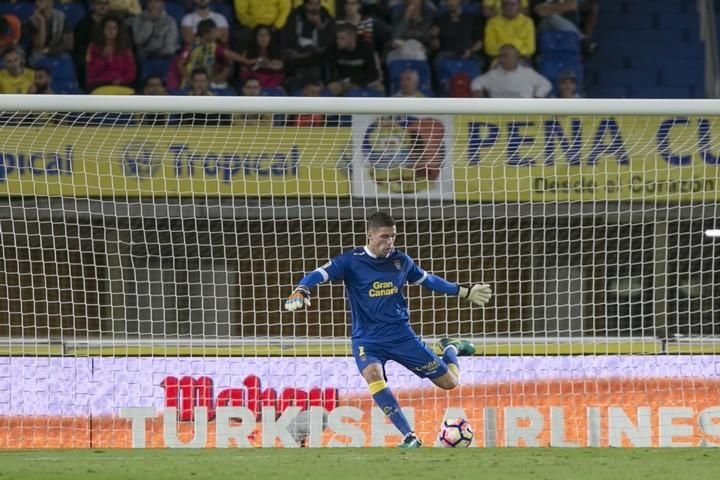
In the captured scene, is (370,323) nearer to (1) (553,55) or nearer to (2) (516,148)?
(2) (516,148)

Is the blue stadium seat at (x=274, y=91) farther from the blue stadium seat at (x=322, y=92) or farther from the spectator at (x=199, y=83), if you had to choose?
the spectator at (x=199, y=83)

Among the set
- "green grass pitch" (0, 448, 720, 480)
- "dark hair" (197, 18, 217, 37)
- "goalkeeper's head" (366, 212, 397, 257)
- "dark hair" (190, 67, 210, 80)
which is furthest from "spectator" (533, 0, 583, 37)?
"green grass pitch" (0, 448, 720, 480)

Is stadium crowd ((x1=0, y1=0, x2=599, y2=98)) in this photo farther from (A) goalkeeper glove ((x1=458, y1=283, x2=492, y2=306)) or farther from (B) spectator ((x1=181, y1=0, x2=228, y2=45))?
(A) goalkeeper glove ((x1=458, y1=283, x2=492, y2=306))

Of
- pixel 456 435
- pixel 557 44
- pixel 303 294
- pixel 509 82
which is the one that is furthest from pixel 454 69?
pixel 303 294

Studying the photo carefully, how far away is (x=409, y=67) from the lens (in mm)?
14227

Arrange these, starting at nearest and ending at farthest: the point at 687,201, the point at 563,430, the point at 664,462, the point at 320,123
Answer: the point at 664,462
the point at 563,430
the point at 320,123
the point at 687,201

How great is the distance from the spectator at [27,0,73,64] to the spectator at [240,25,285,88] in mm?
1797

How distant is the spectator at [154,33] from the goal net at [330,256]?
236cm

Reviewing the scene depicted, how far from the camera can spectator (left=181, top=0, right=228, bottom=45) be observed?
45.7 ft

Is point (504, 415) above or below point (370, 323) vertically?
below

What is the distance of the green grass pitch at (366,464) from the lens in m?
6.88

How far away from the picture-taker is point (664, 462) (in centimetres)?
752

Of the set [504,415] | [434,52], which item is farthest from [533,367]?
[434,52]

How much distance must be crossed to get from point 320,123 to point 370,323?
8.48ft
